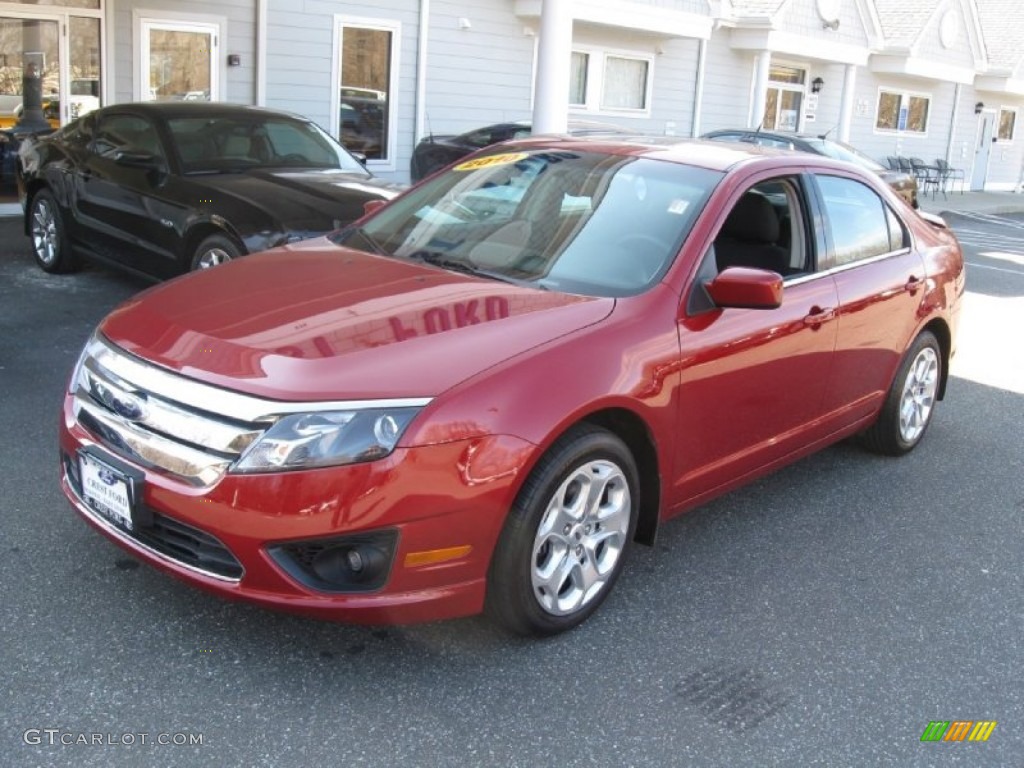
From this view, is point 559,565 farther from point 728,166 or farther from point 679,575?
point 728,166

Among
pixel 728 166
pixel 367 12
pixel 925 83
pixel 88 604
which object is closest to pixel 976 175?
pixel 925 83

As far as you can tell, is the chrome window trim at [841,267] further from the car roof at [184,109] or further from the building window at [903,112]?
the building window at [903,112]

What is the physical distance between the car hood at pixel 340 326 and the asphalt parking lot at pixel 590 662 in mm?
863

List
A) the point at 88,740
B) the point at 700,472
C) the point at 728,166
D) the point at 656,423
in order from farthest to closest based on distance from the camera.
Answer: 1. the point at 728,166
2. the point at 700,472
3. the point at 656,423
4. the point at 88,740

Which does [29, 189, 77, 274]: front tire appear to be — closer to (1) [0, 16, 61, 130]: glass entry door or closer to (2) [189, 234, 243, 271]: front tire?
(2) [189, 234, 243, 271]: front tire

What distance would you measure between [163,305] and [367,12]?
1173 cm

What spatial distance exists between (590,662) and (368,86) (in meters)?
12.6

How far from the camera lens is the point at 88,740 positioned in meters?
2.72

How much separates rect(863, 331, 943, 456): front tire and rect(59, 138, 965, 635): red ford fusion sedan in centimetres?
49

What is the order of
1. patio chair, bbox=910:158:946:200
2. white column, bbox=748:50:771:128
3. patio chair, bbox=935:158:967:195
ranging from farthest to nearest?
1. patio chair, bbox=935:158:967:195
2. patio chair, bbox=910:158:946:200
3. white column, bbox=748:50:771:128

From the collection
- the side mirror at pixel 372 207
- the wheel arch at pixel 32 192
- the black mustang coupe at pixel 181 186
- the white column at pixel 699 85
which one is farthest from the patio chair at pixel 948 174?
the side mirror at pixel 372 207

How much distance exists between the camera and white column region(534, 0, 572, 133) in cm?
984

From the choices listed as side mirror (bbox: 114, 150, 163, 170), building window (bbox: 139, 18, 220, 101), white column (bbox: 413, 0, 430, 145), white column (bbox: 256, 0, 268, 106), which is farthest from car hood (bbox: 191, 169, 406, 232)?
white column (bbox: 413, 0, 430, 145)

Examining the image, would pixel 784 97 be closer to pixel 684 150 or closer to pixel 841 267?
pixel 841 267
